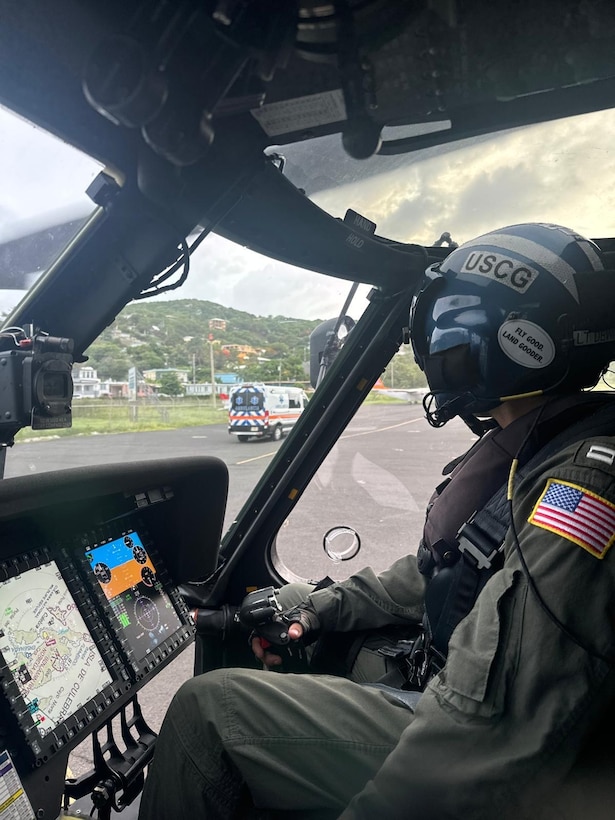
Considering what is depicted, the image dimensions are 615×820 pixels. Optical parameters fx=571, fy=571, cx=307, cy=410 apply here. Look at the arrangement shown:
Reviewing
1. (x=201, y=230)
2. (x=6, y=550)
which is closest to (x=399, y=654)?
(x=6, y=550)

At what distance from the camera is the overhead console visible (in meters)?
1.05

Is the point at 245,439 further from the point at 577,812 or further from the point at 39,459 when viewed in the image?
the point at 577,812

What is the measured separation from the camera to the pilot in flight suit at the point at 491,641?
2.76 ft

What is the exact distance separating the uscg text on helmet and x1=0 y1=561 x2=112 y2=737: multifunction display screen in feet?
3.87

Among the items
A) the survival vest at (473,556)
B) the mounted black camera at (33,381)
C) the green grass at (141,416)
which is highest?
the mounted black camera at (33,381)

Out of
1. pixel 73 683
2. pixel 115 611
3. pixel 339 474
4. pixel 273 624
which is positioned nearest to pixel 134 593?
pixel 115 611

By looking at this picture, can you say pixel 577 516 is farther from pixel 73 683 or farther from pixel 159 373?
pixel 159 373

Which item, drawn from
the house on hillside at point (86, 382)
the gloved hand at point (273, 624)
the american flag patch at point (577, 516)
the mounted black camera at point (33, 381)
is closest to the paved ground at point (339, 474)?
the house on hillside at point (86, 382)

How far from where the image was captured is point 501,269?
1.30 meters

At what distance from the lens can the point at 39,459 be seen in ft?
4.94

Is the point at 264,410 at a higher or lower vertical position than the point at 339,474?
higher

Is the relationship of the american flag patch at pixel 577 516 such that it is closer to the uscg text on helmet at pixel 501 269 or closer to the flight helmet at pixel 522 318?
the flight helmet at pixel 522 318

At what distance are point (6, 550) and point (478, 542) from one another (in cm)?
99

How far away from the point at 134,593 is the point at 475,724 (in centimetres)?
92
